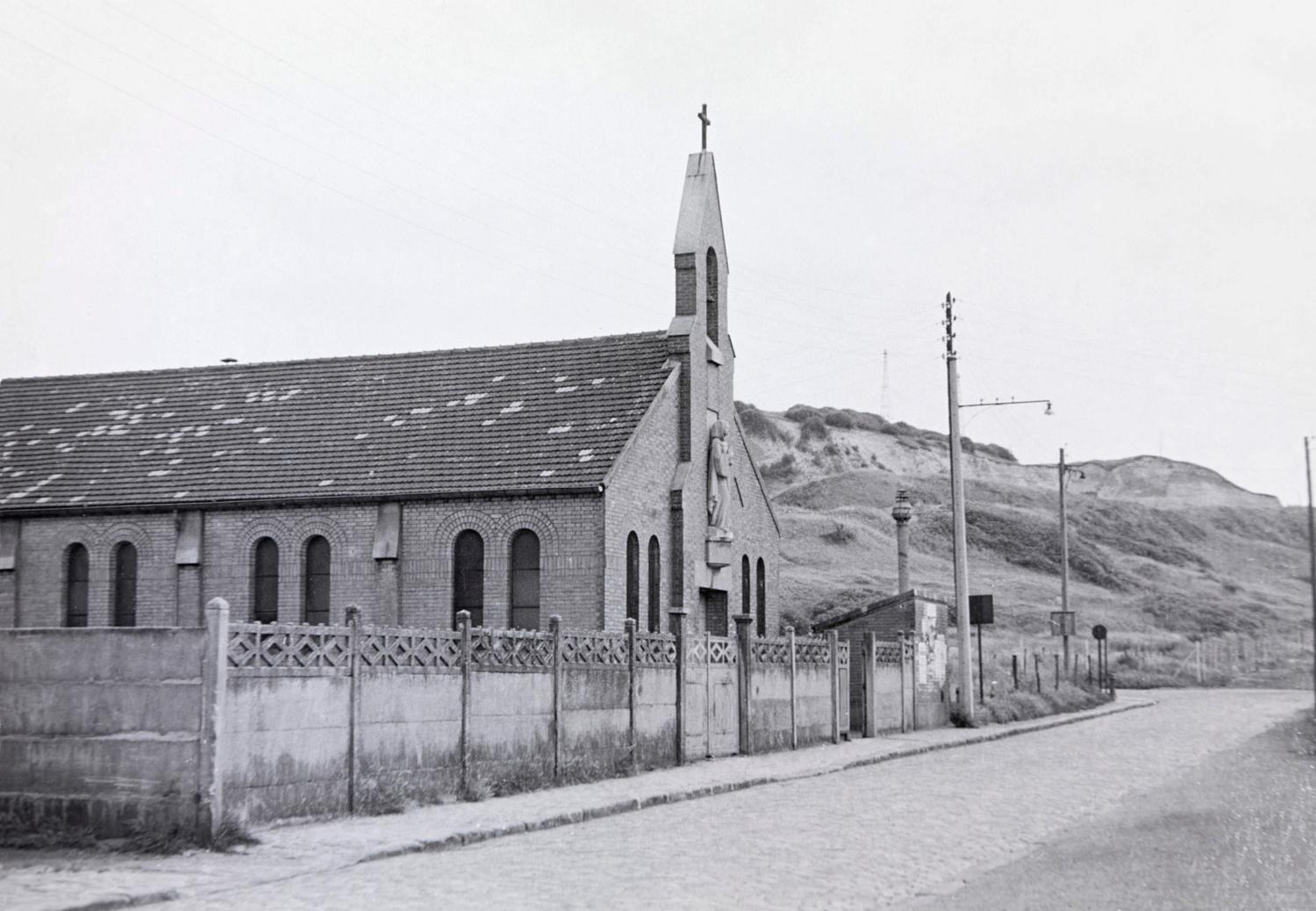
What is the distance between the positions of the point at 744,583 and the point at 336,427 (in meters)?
11.5

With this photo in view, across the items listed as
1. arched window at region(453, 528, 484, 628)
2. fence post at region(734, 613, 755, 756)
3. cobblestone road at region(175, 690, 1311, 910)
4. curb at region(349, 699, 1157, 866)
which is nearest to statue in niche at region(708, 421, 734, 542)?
arched window at region(453, 528, 484, 628)

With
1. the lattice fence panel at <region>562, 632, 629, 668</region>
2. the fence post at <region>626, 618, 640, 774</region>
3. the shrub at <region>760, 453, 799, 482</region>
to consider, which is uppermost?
the shrub at <region>760, 453, 799, 482</region>

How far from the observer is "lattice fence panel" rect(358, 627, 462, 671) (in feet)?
53.5

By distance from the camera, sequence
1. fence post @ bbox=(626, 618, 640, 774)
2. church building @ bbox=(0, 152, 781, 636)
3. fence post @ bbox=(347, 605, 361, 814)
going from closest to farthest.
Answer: fence post @ bbox=(347, 605, 361, 814) → fence post @ bbox=(626, 618, 640, 774) → church building @ bbox=(0, 152, 781, 636)

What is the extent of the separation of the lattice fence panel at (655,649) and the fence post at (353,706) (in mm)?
7117

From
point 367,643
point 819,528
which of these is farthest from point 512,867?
point 819,528

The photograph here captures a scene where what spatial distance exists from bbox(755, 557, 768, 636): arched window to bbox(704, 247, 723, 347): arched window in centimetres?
657

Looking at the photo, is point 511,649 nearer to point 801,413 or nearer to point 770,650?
point 770,650

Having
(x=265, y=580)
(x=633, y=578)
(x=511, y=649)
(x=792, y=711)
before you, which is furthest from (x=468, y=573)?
(x=511, y=649)

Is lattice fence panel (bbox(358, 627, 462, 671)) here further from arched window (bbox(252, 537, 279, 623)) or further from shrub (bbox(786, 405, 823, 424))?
shrub (bbox(786, 405, 823, 424))

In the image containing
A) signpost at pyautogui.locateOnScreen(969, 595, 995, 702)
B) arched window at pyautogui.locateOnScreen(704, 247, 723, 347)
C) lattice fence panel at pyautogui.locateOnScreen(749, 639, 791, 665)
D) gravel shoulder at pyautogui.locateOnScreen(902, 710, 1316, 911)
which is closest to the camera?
gravel shoulder at pyautogui.locateOnScreen(902, 710, 1316, 911)

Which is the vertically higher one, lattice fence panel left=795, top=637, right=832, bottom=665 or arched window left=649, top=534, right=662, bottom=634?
arched window left=649, top=534, right=662, bottom=634

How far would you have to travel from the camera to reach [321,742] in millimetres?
15297

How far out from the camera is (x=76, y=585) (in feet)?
116
